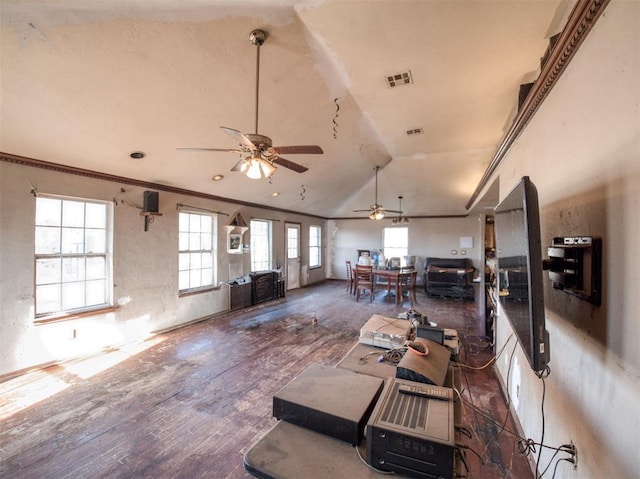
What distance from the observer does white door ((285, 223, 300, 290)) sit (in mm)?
7848

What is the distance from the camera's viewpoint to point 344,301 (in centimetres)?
657

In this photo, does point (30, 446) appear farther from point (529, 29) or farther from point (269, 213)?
point (269, 213)

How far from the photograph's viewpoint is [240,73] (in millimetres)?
2580

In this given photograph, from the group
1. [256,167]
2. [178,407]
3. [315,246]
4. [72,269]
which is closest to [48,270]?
[72,269]

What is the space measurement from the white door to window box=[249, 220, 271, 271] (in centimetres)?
81

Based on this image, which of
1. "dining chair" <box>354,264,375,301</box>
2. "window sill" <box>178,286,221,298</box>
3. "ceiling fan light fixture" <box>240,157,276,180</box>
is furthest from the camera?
"dining chair" <box>354,264,375,301</box>

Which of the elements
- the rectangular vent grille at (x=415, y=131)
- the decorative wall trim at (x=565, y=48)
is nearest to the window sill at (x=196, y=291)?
the rectangular vent grille at (x=415, y=131)

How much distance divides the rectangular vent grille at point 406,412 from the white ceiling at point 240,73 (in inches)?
89.2

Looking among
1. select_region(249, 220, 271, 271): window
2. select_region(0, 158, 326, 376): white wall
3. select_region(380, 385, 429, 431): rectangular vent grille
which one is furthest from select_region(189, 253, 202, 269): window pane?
select_region(380, 385, 429, 431): rectangular vent grille

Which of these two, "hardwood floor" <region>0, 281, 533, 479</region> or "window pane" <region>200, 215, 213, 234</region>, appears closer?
"hardwood floor" <region>0, 281, 533, 479</region>

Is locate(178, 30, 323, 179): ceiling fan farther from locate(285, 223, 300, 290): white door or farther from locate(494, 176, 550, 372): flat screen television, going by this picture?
locate(285, 223, 300, 290): white door

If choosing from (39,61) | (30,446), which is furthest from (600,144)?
(30,446)

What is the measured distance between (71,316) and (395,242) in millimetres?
8229

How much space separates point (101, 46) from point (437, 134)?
156 inches
